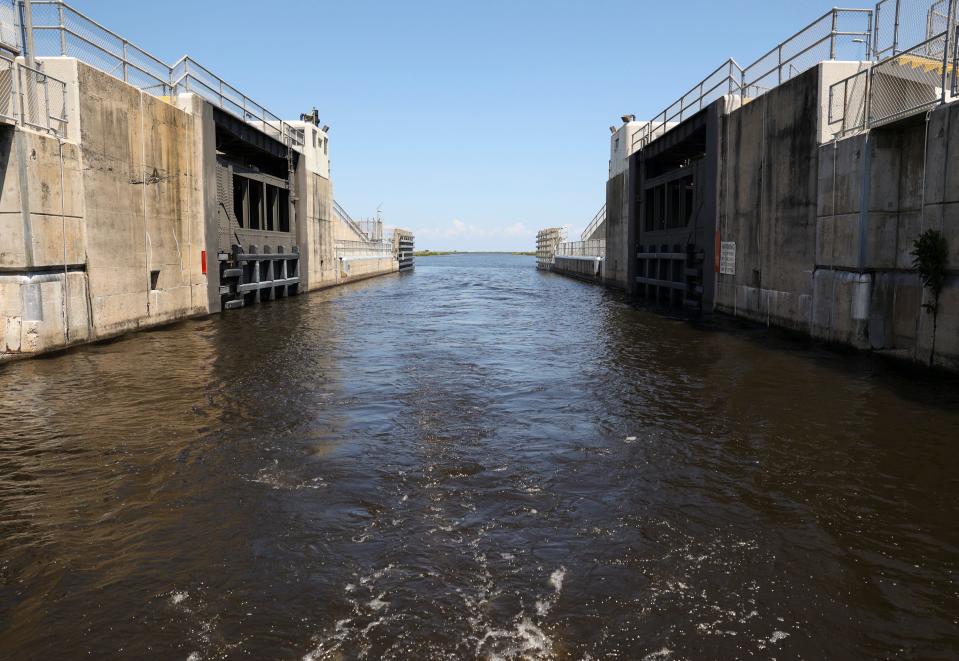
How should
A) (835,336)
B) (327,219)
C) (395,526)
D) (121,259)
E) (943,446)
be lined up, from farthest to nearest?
1. (327,219)
2. (121,259)
3. (835,336)
4. (943,446)
5. (395,526)

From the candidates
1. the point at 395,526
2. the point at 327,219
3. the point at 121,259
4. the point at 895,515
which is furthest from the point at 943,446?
the point at 327,219

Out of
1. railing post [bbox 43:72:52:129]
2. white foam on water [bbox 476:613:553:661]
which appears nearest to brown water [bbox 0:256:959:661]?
white foam on water [bbox 476:613:553:661]

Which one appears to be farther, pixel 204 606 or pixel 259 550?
pixel 259 550

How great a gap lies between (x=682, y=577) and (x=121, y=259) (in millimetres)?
17152

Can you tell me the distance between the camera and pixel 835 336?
641 inches

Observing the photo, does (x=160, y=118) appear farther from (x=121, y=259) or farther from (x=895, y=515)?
(x=895, y=515)

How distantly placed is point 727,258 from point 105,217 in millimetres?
18826

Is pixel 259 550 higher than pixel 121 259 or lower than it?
lower

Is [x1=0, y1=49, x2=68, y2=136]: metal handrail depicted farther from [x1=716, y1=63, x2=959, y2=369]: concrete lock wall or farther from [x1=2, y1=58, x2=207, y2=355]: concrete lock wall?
[x1=716, y1=63, x2=959, y2=369]: concrete lock wall

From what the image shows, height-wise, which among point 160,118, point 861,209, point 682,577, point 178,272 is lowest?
point 682,577

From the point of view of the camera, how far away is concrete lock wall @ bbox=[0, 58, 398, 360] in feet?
46.4

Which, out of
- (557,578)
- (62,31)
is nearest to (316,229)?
(62,31)

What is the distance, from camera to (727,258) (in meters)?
24.1

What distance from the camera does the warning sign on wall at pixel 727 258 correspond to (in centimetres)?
2356
